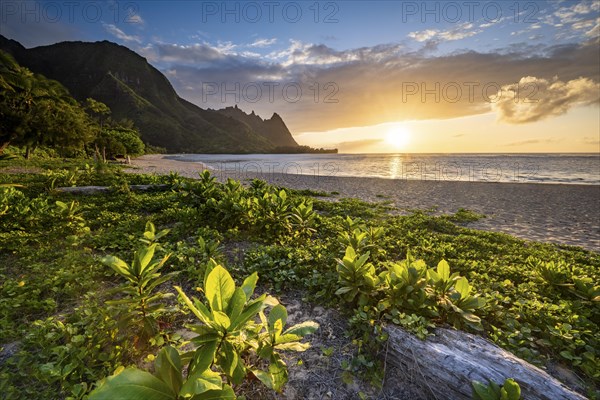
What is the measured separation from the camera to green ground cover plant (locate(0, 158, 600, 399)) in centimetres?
227

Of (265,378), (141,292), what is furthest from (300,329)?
(141,292)

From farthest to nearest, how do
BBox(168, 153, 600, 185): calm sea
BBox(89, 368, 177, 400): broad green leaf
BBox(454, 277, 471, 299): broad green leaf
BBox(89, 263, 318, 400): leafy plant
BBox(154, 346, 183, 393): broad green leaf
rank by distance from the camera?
BBox(168, 153, 600, 185): calm sea < BBox(454, 277, 471, 299): broad green leaf < BBox(154, 346, 183, 393): broad green leaf < BBox(89, 263, 318, 400): leafy plant < BBox(89, 368, 177, 400): broad green leaf

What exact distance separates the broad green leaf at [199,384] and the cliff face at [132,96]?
13241 cm

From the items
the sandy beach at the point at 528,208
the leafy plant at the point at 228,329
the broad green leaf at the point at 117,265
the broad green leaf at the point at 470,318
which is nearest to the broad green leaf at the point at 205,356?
the leafy plant at the point at 228,329

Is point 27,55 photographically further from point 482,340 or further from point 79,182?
point 482,340

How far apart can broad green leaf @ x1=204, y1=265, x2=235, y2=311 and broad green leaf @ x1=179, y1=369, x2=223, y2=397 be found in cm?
41

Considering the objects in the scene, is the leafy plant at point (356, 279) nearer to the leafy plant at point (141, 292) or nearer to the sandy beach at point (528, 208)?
the leafy plant at point (141, 292)

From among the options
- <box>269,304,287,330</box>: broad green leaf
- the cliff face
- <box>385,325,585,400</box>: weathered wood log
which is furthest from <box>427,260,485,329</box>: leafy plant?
the cliff face

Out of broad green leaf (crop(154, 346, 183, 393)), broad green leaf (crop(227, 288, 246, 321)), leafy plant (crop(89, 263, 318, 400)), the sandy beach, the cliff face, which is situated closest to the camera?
leafy plant (crop(89, 263, 318, 400))

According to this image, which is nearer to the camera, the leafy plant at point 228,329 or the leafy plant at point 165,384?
the leafy plant at point 165,384

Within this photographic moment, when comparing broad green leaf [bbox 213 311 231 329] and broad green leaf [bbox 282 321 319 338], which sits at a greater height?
broad green leaf [bbox 213 311 231 329]

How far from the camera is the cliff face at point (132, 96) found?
132 meters

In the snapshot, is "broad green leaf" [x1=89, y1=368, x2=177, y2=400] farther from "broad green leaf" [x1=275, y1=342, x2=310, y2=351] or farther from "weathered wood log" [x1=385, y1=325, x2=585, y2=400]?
"weathered wood log" [x1=385, y1=325, x2=585, y2=400]

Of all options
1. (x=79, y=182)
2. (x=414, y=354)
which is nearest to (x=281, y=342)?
(x=414, y=354)
